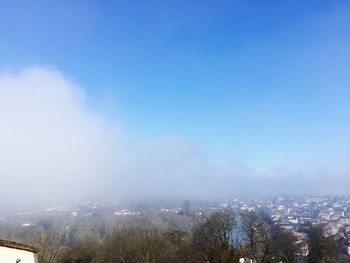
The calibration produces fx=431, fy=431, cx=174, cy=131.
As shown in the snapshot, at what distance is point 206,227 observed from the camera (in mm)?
64688

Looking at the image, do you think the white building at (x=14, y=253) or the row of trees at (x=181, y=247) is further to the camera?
the row of trees at (x=181, y=247)

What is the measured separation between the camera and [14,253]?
2114 cm

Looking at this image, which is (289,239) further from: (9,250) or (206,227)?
(9,250)

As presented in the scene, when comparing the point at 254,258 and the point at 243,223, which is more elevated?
the point at 243,223

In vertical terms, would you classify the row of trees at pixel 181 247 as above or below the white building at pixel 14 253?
below

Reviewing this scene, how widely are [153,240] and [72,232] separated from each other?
52466mm

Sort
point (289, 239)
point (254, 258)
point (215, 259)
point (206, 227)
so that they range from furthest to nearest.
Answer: point (289, 239) → point (206, 227) → point (254, 258) → point (215, 259)

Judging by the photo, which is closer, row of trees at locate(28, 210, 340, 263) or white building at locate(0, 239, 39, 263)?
white building at locate(0, 239, 39, 263)

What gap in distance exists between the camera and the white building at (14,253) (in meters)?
20.3

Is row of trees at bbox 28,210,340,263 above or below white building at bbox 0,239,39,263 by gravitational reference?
below

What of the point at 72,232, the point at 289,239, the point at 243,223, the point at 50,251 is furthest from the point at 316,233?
the point at 72,232

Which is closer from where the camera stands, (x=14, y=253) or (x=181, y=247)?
(x=14, y=253)

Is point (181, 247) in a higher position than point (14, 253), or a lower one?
lower

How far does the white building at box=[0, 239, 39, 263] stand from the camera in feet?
66.6
